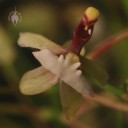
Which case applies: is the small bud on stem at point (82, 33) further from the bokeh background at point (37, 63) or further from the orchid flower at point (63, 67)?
the bokeh background at point (37, 63)

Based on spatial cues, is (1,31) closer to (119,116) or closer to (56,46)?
(119,116)

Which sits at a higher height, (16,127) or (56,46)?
(56,46)

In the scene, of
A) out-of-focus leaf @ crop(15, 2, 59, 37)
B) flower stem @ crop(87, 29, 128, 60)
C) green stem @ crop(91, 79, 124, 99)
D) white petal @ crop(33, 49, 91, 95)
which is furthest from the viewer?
out-of-focus leaf @ crop(15, 2, 59, 37)

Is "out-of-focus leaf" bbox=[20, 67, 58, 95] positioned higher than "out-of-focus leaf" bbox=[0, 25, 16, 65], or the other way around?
"out-of-focus leaf" bbox=[20, 67, 58, 95]

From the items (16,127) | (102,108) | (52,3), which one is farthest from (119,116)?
(52,3)

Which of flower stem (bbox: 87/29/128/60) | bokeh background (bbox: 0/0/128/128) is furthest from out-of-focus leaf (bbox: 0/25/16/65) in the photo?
flower stem (bbox: 87/29/128/60)

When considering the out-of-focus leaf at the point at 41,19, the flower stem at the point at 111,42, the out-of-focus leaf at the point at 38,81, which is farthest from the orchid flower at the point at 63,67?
the out-of-focus leaf at the point at 41,19

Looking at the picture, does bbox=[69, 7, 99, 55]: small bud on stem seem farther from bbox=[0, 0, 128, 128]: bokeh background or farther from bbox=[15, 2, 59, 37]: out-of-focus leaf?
bbox=[15, 2, 59, 37]: out-of-focus leaf
